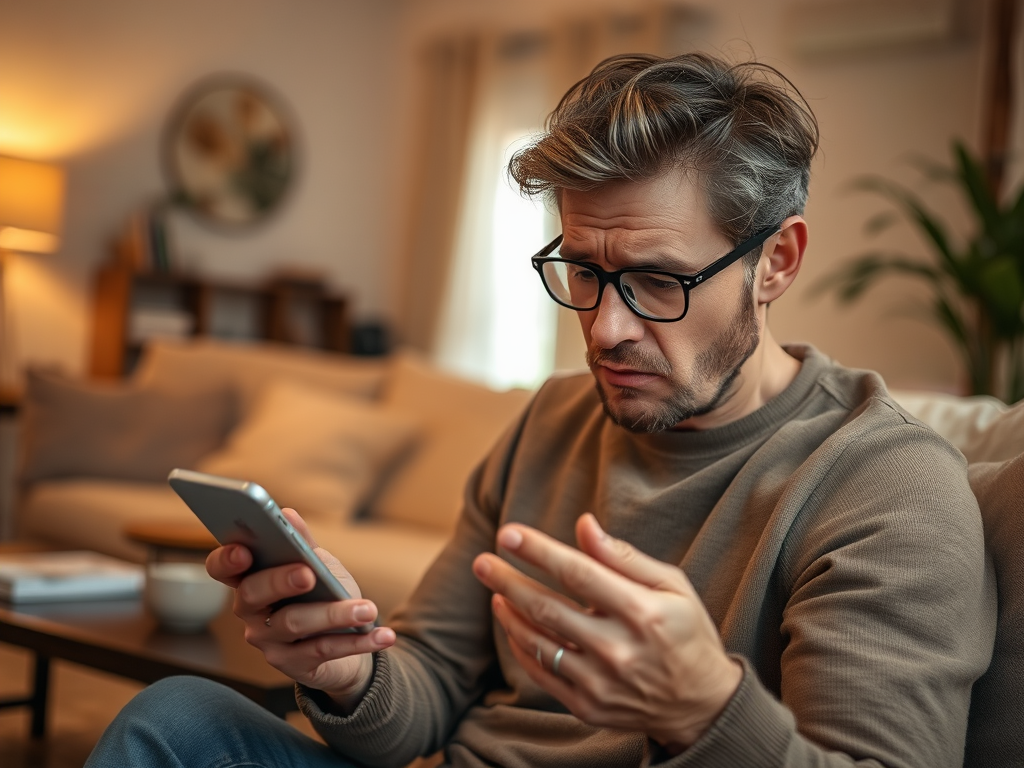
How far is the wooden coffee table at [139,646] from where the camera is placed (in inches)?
62.7

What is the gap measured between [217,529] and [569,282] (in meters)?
0.46

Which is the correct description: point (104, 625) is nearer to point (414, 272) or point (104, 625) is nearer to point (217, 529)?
point (217, 529)

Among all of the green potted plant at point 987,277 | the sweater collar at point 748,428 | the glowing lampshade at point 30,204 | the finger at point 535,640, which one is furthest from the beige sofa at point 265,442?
the finger at point 535,640

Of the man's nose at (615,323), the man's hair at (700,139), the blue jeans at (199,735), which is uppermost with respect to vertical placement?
the man's hair at (700,139)

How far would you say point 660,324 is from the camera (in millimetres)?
1086

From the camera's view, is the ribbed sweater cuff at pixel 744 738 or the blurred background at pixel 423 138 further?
the blurred background at pixel 423 138

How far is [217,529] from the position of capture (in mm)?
915

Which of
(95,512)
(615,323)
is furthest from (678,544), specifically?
(95,512)

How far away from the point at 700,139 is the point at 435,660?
63 centimetres

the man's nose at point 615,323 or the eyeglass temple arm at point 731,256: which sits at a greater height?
the eyeglass temple arm at point 731,256

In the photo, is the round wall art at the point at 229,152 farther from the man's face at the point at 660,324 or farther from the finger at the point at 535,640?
the finger at the point at 535,640

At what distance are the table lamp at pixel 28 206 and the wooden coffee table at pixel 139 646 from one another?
102 inches

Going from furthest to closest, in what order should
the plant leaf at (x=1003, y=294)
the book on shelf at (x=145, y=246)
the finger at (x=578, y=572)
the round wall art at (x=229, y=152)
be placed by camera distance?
the round wall art at (x=229, y=152), the book on shelf at (x=145, y=246), the plant leaf at (x=1003, y=294), the finger at (x=578, y=572)

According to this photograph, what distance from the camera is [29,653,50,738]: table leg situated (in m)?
2.25
